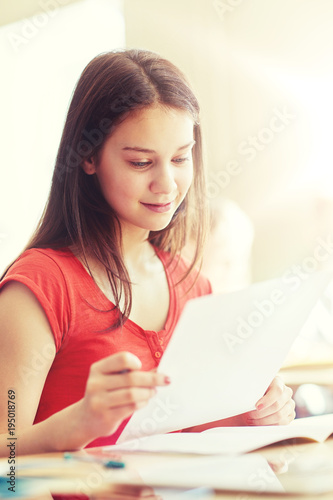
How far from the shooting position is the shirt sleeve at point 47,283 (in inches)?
33.1

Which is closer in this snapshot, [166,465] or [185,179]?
[166,465]

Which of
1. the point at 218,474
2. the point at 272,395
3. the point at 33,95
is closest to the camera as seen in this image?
the point at 218,474

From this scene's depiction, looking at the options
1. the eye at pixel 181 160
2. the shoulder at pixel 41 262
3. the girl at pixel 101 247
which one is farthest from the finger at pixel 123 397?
the eye at pixel 181 160

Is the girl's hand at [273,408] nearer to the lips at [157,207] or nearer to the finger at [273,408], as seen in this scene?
the finger at [273,408]

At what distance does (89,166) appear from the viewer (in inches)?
37.4

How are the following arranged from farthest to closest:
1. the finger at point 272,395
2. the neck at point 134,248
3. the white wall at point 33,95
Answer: the white wall at point 33,95
the neck at point 134,248
the finger at point 272,395

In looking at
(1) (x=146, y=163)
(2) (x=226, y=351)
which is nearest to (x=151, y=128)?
(1) (x=146, y=163)

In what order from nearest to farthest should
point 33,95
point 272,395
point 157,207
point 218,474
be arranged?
1. point 218,474
2. point 272,395
3. point 157,207
4. point 33,95

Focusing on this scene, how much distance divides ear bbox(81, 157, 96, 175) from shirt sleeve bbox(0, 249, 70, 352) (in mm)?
136

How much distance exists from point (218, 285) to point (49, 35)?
4.31ft

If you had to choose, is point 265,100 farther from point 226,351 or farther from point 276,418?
point 226,351

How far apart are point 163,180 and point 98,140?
112 millimetres

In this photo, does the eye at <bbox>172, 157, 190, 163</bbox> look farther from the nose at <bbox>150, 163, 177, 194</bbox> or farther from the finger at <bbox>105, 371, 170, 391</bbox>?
the finger at <bbox>105, 371, 170, 391</bbox>

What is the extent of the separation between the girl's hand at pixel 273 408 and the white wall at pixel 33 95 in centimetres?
207
